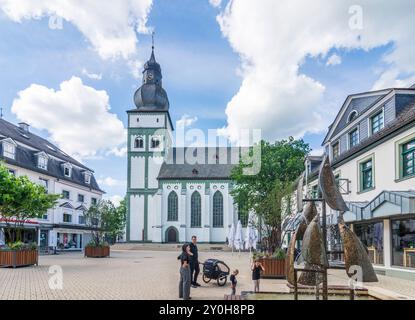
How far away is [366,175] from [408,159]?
4.29 meters

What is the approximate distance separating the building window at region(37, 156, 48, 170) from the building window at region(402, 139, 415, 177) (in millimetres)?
35655

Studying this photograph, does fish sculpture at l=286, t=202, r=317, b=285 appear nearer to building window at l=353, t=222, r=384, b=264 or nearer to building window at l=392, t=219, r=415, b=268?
building window at l=392, t=219, r=415, b=268

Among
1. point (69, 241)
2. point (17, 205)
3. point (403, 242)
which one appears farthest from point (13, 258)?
point (69, 241)

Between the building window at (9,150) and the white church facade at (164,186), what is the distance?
83.0 feet

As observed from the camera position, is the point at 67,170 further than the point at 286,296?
Yes

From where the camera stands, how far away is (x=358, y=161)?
20750 millimetres

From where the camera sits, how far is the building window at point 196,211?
59312mm

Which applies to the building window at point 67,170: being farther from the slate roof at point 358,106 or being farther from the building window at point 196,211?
the slate roof at point 358,106

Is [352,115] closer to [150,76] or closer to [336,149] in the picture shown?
[336,149]

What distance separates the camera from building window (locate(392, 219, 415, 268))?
52.0 ft

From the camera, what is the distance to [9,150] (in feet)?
119

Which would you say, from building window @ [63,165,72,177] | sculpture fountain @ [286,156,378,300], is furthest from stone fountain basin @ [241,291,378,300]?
building window @ [63,165,72,177]

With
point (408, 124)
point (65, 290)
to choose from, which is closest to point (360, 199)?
point (408, 124)
